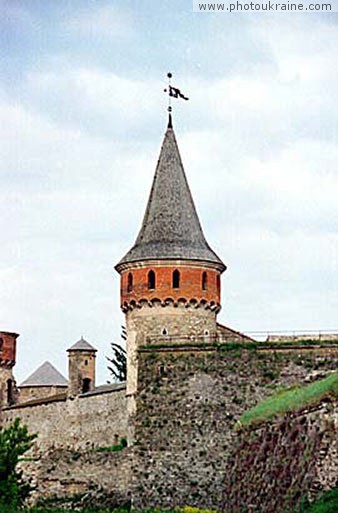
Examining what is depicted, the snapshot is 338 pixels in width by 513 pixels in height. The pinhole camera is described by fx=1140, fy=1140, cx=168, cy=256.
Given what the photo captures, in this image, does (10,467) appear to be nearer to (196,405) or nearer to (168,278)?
(196,405)

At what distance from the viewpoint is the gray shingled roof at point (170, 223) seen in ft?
136

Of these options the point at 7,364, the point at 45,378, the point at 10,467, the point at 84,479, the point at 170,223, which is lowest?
the point at 84,479

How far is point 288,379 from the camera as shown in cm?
3850

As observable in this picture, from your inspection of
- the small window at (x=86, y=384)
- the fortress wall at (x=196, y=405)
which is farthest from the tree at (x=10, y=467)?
the small window at (x=86, y=384)

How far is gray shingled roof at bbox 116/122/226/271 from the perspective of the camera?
41562 mm

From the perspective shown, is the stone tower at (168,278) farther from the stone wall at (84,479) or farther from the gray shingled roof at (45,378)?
the gray shingled roof at (45,378)

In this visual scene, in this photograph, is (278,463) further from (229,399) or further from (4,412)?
(4,412)

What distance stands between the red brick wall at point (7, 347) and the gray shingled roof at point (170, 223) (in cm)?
2113

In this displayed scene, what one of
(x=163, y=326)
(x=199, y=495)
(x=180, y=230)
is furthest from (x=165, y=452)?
(x=180, y=230)

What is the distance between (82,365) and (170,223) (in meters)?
14.0

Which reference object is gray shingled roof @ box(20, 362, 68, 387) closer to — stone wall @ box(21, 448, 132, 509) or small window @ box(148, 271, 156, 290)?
stone wall @ box(21, 448, 132, 509)

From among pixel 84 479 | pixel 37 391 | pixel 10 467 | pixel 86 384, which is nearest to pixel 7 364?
pixel 37 391

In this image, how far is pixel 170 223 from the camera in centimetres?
4228

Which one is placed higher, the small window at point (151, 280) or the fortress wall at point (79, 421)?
the small window at point (151, 280)
